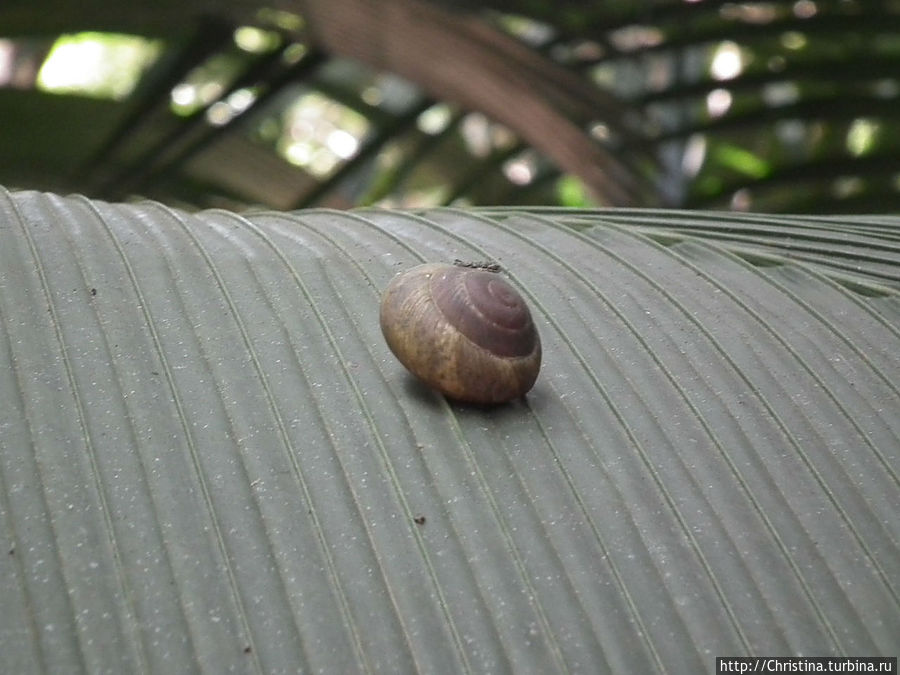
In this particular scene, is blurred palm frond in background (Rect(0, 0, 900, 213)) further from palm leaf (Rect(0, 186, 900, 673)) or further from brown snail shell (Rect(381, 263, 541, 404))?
brown snail shell (Rect(381, 263, 541, 404))

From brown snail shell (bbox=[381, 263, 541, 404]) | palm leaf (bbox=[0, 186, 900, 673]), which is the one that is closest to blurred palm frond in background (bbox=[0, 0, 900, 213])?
palm leaf (bbox=[0, 186, 900, 673])

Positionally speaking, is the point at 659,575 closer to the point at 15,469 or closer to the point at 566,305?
the point at 566,305

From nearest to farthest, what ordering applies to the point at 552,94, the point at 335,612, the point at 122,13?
the point at 335,612 → the point at 552,94 → the point at 122,13

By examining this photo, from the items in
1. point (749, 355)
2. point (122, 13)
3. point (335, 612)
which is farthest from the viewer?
point (122, 13)

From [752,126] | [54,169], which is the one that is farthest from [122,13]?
[752,126]

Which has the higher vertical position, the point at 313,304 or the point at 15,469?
the point at 313,304

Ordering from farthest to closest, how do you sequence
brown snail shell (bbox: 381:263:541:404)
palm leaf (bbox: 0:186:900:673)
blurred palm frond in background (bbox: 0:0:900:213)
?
blurred palm frond in background (bbox: 0:0:900:213) → brown snail shell (bbox: 381:263:541:404) → palm leaf (bbox: 0:186:900:673)

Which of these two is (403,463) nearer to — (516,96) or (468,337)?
(468,337)
